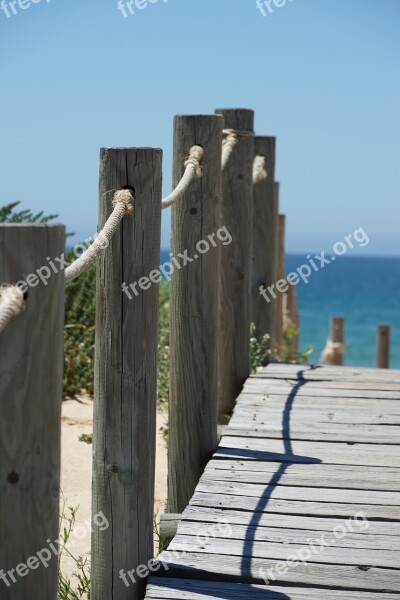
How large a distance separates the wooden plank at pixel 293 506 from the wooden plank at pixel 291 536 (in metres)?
0.11

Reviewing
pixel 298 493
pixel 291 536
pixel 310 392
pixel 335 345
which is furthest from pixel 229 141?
pixel 335 345

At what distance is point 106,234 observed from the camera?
8.11 feet

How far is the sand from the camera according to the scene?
4.08 meters

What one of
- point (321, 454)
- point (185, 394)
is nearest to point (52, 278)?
point (185, 394)

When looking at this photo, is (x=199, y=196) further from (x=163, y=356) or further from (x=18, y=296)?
(x=163, y=356)

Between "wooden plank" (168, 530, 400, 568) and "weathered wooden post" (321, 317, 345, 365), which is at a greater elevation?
"wooden plank" (168, 530, 400, 568)

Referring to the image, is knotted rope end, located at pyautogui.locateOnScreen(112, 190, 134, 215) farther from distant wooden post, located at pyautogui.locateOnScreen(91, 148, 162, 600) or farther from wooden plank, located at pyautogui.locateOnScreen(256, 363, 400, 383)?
wooden plank, located at pyautogui.locateOnScreen(256, 363, 400, 383)

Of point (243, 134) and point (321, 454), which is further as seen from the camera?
point (243, 134)

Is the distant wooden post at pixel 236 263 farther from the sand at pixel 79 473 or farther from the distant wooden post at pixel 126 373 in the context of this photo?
the distant wooden post at pixel 126 373

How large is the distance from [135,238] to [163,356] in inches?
157

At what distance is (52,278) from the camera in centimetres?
166

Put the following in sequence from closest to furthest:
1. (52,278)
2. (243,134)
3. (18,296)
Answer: (18,296) < (52,278) < (243,134)

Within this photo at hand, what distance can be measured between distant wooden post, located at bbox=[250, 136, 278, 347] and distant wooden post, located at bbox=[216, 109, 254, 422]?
637 mm

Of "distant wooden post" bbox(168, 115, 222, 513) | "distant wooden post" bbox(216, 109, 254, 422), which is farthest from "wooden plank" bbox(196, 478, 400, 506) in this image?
"distant wooden post" bbox(216, 109, 254, 422)
